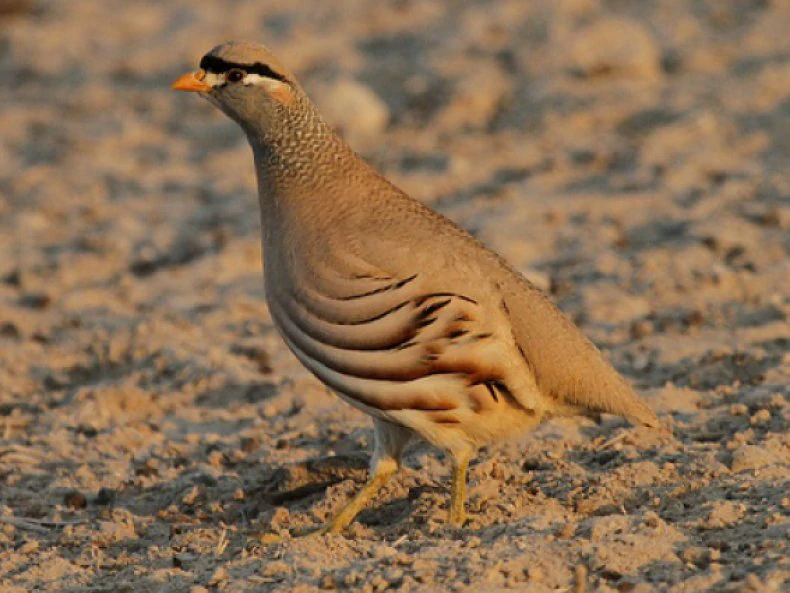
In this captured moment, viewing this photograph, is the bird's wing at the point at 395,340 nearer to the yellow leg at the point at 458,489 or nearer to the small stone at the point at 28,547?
the yellow leg at the point at 458,489

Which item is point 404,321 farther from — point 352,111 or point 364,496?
point 352,111

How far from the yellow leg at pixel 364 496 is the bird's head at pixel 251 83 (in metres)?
1.71

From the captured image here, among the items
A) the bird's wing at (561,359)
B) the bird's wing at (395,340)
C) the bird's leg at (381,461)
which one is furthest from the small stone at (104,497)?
the bird's wing at (561,359)

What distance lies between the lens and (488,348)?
6.34 m

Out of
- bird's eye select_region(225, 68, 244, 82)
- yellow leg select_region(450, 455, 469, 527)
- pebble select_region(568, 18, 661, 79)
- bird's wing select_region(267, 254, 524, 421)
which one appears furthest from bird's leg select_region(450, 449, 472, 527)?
pebble select_region(568, 18, 661, 79)

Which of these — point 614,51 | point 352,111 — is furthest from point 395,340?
point 614,51

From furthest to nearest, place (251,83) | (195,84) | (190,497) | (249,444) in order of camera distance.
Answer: (249,444), (190,497), (195,84), (251,83)

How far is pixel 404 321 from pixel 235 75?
1.56m

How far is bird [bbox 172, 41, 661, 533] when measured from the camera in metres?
6.31

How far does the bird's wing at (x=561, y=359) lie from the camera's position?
21.4 ft

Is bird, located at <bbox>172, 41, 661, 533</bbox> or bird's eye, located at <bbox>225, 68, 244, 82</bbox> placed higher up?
bird's eye, located at <bbox>225, 68, 244, 82</bbox>

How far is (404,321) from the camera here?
631cm

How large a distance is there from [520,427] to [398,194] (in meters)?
1.20

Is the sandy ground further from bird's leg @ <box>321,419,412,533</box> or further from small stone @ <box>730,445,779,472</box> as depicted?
bird's leg @ <box>321,419,412,533</box>
